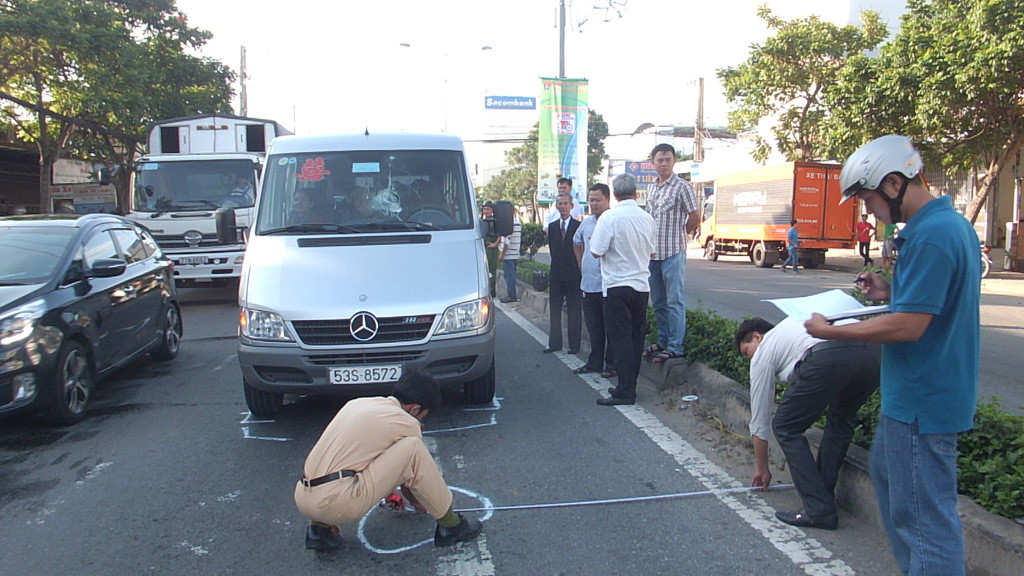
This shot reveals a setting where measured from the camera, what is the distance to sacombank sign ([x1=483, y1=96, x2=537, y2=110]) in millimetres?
52750

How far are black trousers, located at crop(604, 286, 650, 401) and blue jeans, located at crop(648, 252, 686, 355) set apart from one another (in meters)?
0.56

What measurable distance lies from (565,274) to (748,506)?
412cm

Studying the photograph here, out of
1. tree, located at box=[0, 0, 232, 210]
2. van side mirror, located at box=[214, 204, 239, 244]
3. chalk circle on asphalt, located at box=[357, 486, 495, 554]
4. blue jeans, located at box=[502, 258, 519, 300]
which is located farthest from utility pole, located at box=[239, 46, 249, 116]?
chalk circle on asphalt, located at box=[357, 486, 495, 554]

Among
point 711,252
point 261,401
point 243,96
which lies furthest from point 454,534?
point 243,96

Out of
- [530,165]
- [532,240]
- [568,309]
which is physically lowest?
[568,309]

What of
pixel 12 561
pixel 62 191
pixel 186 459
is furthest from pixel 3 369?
pixel 62 191

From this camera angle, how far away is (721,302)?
511 inches

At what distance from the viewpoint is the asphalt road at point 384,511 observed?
3311 millimetres

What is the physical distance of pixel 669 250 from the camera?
6414mm

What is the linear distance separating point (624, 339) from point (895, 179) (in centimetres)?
344

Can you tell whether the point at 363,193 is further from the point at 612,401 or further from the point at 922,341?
the point at 922,341

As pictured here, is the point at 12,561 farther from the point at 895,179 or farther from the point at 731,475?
the point at 895,179

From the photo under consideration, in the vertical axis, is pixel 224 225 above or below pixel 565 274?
above

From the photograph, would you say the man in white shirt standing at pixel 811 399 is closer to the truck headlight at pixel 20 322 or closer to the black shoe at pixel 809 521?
the black shoe at pixel 809 521
